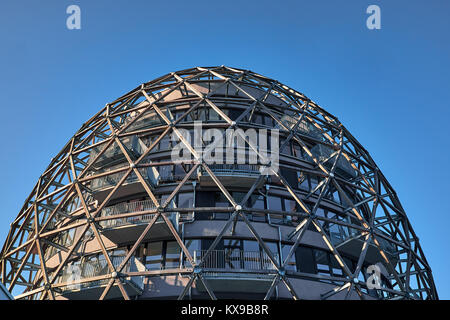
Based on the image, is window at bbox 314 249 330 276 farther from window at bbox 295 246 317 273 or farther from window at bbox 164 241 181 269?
window at bbox 164 241 181 269

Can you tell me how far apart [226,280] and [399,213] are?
12.8 meters

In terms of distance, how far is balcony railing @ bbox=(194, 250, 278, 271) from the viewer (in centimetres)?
1688

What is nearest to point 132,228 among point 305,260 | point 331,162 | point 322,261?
point 305,260

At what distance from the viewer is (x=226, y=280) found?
50.1 feet

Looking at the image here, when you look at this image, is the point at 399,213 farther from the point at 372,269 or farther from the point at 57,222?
the point at 57,222

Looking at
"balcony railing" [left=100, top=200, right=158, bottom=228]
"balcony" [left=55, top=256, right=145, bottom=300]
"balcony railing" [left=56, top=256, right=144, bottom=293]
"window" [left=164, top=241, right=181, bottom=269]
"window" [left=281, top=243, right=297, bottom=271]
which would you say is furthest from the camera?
"balcony railing" [left=100, top=200, right=158, bottom=228]

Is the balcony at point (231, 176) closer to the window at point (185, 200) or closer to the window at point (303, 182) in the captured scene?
the window at point (185, 200)

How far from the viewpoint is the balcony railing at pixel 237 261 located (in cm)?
1688

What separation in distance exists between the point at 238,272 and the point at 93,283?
5.92m

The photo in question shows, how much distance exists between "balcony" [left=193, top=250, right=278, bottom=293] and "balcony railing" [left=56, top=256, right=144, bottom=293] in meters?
2.75

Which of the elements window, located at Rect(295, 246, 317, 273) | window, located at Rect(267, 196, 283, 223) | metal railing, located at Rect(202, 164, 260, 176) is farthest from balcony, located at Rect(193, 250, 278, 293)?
metal railing, located at Rect(202, 164, 260, 176)

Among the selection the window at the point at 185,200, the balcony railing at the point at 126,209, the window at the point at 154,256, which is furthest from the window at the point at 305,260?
the balcony railing at the point at 126,209

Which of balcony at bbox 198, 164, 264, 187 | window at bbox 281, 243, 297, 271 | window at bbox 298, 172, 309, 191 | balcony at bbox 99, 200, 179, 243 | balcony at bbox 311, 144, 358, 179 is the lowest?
window at bbox 281, 243, 297, 271
